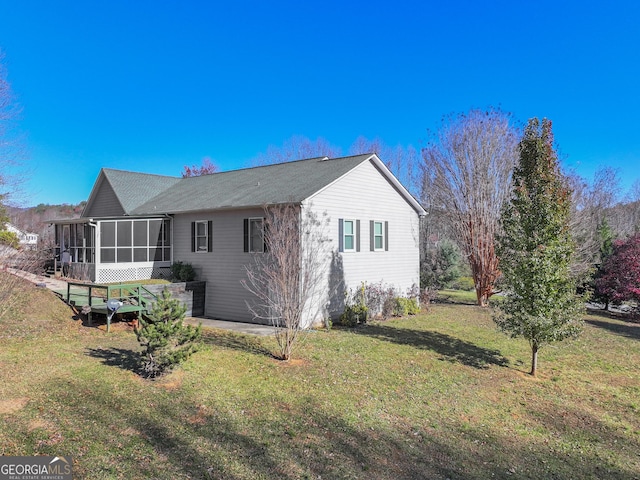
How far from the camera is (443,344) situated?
11484 mm

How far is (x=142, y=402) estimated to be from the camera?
249 inches

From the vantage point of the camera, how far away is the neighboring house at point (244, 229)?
46.6 ft

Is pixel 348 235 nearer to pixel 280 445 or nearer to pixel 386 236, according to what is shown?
pixel 386 236

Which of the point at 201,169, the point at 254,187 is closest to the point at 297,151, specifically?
the point at 201,169

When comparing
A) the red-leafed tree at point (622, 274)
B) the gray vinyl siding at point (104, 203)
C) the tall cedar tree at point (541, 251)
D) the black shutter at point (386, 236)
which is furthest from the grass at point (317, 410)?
the gray vinyl siding at point (104, 203)

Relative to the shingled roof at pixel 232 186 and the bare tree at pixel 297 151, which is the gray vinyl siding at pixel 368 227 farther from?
the bare tree at pixel 297 151

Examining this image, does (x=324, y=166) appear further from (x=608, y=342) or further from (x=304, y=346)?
(x=608, y=342)

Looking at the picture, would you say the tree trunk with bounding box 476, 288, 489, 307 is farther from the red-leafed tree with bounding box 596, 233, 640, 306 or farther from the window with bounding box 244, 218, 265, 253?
the window with bounding box 244, 218, 265, 253

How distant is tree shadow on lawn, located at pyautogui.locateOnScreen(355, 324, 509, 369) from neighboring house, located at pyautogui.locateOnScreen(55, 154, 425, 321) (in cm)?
213

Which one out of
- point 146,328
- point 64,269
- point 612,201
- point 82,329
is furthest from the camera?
point 612,201

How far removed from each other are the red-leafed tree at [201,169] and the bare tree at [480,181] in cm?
2766

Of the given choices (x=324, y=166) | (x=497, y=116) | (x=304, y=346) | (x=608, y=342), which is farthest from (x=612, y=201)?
(x=304, y=346)

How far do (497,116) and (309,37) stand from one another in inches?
387

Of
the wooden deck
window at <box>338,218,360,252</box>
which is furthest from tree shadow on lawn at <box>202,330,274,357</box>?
window at <box>338,218,360,252</box>
